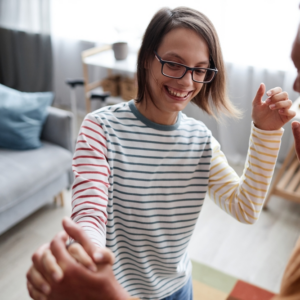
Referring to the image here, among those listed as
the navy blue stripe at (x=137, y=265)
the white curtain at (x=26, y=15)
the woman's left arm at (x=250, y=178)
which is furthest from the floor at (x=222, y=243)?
the white curtain at (x=26, y=15)

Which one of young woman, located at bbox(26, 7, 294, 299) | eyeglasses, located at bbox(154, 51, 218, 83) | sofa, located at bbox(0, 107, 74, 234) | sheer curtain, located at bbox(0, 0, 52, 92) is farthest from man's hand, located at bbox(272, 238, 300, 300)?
sheer curtain, located at bbox(0, 0, 52, 92)

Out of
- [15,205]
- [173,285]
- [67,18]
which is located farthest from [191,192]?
[67,18]

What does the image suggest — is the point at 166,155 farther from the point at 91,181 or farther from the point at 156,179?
the point at 91,181

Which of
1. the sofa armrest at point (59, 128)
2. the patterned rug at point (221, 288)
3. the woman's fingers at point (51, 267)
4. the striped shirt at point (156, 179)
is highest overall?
the woman's fingers at point (51, 267)

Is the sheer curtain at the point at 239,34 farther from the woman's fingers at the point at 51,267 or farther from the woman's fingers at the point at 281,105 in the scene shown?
the woman's fingers at the point at 51,267

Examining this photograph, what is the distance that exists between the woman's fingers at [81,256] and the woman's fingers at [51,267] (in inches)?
1.1

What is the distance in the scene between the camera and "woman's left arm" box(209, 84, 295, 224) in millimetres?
842

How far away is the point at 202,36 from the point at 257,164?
0.34m

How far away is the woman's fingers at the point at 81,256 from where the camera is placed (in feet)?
1.57

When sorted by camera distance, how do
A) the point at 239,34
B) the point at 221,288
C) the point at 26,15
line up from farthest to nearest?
the point at 26,15 → the point at 239,34 → the point at 221,288

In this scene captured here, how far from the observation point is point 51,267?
1.53 feet

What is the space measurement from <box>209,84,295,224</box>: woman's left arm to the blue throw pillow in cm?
Answer: 164

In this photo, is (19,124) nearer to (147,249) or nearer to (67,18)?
(147,249)

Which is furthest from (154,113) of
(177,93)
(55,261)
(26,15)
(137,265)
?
(26,15)
